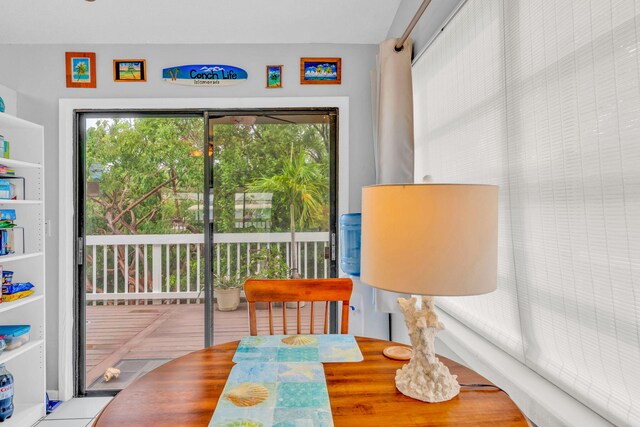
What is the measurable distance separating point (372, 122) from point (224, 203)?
49.8 inches

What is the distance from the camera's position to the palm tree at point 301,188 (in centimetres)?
275

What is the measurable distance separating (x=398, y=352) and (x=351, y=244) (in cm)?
107

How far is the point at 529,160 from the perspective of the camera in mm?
1126

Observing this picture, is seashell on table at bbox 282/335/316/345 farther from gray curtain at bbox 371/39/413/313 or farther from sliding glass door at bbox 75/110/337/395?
sliding glass door at bbox 75/110/337/395

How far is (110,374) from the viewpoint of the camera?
2725 millimetres

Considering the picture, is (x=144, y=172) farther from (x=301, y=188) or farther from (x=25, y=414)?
(x=25, y=414)

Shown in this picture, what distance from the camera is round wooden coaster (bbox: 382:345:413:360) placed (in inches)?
48.7

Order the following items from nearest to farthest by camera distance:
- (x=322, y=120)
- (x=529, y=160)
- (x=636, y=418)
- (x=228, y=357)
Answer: (x=636, y=418), (x=529, y=160), (x=228, y=357), (x=322, y=120)

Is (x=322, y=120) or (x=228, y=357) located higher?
(x=322, y=120)

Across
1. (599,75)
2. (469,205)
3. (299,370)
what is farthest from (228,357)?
(599,75)

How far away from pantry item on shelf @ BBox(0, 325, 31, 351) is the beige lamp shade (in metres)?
2.55

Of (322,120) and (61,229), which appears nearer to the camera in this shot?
(61,229)

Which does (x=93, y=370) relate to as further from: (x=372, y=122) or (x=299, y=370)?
(x=372, y=122)

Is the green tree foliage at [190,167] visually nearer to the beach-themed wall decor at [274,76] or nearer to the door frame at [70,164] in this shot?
the door frame at [70,164]
